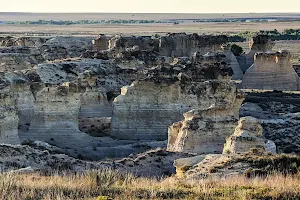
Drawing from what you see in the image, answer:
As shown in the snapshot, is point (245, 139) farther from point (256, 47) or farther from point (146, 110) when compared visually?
point (256, 47)

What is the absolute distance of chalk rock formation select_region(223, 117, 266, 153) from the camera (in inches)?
878

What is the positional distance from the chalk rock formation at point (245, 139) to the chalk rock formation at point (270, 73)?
26.1 metres

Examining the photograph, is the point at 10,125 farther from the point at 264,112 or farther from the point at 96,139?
the point at 264,112

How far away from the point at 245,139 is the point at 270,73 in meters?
27.6

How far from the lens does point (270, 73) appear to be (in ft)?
162

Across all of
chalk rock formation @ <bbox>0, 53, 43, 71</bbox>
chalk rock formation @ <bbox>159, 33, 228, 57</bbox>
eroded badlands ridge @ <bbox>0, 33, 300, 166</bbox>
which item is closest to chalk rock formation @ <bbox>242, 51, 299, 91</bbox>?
eroded badlands ridge @ <bbox>0, 33, 300, 166</bbox>

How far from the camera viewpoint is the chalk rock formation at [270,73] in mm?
48844

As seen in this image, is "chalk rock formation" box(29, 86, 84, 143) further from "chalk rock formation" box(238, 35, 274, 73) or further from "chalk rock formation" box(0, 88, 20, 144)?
"chalk rock formation" box(238, 35, 274, 73)

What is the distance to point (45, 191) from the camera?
13.1 m

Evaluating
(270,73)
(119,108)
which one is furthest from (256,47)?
(119,108)

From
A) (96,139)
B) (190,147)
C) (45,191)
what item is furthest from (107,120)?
(45,191)

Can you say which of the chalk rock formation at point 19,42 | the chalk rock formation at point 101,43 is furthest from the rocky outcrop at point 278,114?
the chalk rock formation at point 19,42

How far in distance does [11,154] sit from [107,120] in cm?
1285

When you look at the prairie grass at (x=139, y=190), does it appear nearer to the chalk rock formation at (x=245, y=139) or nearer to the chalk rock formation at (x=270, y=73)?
the chalk rock formation at (x=245, y=139)
